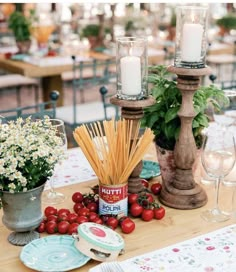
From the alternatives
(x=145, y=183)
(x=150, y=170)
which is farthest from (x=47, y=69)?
(x=145, y=183)

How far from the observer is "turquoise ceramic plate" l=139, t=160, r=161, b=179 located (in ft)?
6.05

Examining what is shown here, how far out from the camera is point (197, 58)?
155 cm

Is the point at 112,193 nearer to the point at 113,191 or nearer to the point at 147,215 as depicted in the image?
the point at 113,191

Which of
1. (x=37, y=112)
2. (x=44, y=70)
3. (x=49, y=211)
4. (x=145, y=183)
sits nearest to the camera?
(x=49, y=211)

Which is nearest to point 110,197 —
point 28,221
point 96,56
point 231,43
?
point 28,221

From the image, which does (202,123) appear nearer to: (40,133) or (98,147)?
(98,147)

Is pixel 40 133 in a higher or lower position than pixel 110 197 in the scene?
higher

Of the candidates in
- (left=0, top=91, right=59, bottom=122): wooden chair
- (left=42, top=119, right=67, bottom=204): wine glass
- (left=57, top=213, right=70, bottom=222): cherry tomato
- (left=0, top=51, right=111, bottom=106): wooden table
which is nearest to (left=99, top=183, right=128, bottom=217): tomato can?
(left=57, top=213, right=70, bottom=222): cherry tomato

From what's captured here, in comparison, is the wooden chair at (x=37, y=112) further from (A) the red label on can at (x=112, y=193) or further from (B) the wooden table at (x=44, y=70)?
(B) the wooden table at (x=44, y=70)

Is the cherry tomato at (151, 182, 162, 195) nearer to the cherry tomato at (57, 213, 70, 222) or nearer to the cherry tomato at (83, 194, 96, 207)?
the cherry tomato at (83, 194, 96, 207)

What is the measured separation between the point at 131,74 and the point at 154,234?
477mm

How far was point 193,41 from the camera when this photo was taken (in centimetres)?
154

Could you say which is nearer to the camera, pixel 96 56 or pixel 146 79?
pixel 146 79

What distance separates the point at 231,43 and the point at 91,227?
4.94 meters
